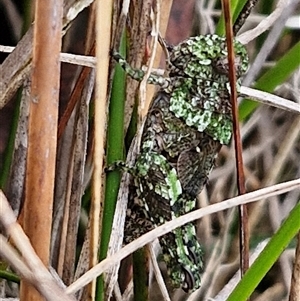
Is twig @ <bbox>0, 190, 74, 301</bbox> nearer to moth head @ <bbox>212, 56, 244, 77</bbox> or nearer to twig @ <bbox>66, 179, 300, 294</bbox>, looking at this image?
A: twig @ <bbox>66, 179, 300, 294</bbox>

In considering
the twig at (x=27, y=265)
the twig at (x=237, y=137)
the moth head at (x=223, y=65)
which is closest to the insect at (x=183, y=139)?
the moth head at (x=223, y=65)

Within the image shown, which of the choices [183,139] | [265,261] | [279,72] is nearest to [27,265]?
[265,261]

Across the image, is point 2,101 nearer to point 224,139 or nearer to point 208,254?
point 224,139

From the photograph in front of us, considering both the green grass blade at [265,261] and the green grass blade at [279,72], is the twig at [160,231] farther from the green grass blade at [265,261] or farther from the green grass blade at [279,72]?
the green grass blade at [279,72]

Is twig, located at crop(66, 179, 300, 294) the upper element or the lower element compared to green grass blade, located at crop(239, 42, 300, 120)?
lower

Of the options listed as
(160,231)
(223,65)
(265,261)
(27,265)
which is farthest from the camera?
(223,65)

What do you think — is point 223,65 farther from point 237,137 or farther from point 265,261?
point 265,261

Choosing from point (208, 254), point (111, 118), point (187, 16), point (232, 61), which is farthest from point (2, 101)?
point (208, 254)

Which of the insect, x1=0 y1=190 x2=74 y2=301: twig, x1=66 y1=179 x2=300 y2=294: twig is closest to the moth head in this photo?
the insect
